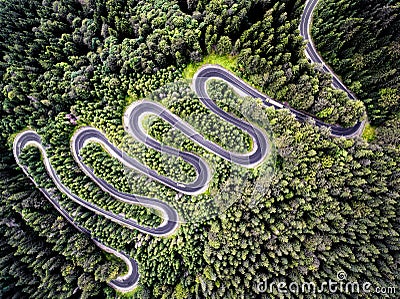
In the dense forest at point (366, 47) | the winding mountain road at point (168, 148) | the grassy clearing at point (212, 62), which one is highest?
the dense forest at point (366, 47)

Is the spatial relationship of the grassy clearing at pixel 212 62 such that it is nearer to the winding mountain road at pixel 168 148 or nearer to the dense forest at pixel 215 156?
the dense forest at pixel 215 156

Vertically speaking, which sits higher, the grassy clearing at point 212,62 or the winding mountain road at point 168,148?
the grassy clearing at point 212,62

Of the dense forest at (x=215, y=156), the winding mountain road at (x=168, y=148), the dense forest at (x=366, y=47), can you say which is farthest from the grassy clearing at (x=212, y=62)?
the dense forest at (x=366, y=47)

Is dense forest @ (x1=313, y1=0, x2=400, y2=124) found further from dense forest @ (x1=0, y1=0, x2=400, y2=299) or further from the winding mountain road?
the winding mountain road

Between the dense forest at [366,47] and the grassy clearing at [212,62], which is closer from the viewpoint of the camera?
the dense forest at [366,47]

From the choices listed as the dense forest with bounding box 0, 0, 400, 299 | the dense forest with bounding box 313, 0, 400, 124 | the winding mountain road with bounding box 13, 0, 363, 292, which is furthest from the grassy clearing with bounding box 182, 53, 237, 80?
the dense forest with bounding box 313, 0, 400, 124

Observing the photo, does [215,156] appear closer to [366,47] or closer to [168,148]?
[168,148]

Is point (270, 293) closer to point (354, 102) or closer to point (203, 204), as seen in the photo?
point (203, 204)

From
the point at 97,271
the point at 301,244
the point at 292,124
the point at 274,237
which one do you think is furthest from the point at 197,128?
the point at 97,271
